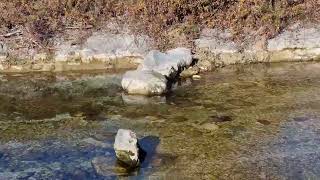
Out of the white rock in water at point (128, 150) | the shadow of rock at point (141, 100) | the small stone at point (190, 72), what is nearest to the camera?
the white rock in water at point (128, 150)

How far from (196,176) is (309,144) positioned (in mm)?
2554

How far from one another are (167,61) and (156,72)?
82 cm

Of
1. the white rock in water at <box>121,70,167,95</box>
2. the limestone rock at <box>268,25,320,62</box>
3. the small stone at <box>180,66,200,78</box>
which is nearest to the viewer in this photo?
the white rock in water at <box>121,70,167,95</box>

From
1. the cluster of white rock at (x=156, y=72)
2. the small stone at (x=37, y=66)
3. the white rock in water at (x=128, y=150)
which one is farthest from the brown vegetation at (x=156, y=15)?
the white rock in water at (x=128, y=150)

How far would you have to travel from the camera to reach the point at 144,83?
520 inches

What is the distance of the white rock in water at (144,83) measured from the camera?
13188 mm

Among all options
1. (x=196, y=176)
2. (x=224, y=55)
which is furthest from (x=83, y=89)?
(x=196, y=176)

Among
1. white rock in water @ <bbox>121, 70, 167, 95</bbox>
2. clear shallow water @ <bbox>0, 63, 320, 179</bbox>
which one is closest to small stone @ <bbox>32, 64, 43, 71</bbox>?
clear shallow water @ <bbox>0, 63, 320, 179</bbox>

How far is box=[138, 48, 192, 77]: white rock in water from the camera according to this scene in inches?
556

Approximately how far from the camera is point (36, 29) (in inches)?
634

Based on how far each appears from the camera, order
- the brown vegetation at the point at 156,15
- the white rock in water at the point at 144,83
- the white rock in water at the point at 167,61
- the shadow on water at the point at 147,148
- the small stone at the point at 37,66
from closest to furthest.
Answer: the shadow on water at the point at 147,148
the white rock in water at the point at 144,83
the white rock in water at the point at 167,61
the small stone at the point at 37,66
the brown vegetation at the point at 156,15

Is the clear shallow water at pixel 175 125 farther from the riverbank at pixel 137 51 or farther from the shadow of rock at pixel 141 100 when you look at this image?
the riverbank at pixel 137 51

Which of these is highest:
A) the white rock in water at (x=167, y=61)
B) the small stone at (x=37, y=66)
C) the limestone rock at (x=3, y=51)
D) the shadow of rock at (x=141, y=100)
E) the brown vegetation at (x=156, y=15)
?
the brown vegetation at (x=156, y=15)

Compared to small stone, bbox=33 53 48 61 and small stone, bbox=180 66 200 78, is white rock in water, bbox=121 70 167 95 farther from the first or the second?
small stone, bbox=33 53 48 61
